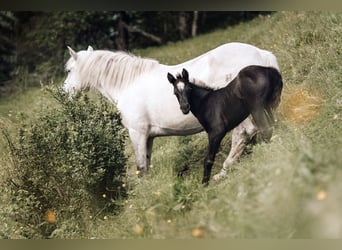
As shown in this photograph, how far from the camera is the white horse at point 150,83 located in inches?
175

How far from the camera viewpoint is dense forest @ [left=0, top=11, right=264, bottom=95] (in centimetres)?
654

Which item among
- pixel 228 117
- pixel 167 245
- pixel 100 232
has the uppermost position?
pixel 228 117

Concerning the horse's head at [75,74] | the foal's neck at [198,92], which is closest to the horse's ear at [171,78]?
the foal's neck at [198,92]

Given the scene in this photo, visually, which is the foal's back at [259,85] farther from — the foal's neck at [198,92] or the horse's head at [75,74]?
the horse's head at [75,74]

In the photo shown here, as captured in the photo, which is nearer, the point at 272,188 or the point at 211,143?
the point at 272,188

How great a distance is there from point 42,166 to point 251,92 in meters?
1.57

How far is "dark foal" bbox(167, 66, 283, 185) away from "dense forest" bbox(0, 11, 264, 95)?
1981 millimetres

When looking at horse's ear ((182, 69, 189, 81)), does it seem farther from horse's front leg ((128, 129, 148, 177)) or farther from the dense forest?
the dense forest

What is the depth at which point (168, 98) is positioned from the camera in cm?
452

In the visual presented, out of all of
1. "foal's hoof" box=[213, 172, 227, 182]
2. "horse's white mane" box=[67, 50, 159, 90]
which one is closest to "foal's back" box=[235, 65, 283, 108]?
"foal's hoof" box=[213, 172, 227, 182]

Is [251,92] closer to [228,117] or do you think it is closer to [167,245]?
[228,117]

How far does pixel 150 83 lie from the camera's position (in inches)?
183
